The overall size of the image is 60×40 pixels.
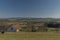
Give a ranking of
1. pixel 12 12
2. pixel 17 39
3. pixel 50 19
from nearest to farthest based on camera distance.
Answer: pixel 17 39 → pixel 50 19 → pixel 12 12

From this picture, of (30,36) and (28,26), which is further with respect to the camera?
(28,26)

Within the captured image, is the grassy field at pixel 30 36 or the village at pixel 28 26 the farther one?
the village at pixel 28 26

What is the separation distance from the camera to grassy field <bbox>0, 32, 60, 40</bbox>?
300cm

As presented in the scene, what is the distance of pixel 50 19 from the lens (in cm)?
319

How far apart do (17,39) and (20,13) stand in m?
0.77

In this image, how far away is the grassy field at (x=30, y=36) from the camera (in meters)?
3.00

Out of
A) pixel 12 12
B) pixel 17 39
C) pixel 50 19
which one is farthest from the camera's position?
pixel 12 12

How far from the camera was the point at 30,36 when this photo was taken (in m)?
3.10

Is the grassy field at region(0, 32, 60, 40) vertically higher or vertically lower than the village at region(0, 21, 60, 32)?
lower

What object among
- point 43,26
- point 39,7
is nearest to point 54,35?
point 43,26

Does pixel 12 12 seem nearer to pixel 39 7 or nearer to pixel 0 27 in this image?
pixel 0 27

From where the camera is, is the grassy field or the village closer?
the grassy field

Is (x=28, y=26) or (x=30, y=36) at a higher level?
(x=28, y=26)

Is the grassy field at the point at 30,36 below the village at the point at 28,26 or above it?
below
